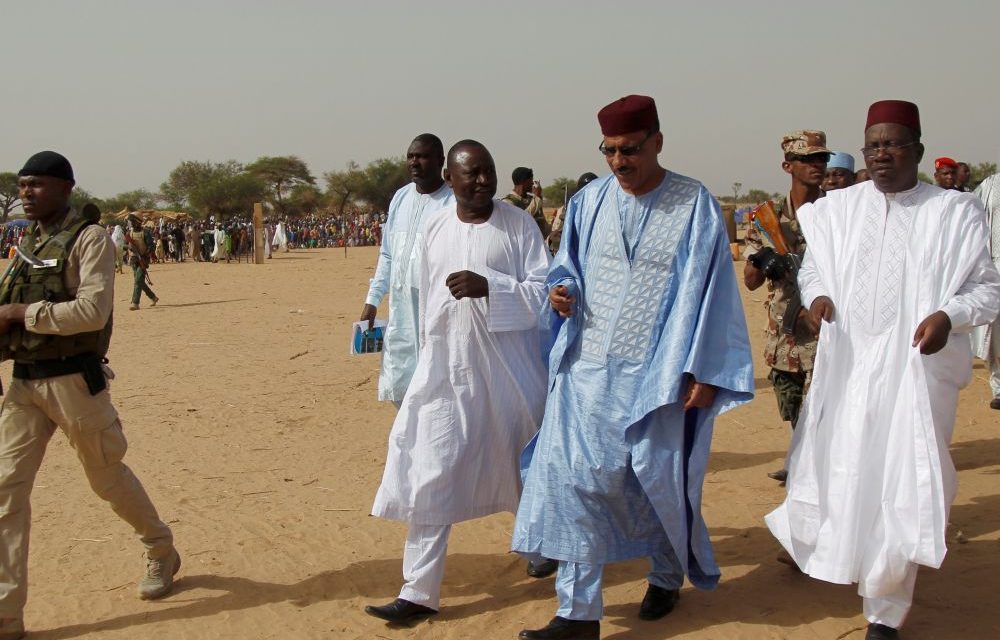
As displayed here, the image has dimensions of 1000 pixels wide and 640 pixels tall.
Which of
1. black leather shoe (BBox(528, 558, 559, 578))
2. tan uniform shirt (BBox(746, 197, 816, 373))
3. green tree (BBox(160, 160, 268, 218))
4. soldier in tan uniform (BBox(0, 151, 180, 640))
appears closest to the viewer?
soldier in tan uniform (BBox(0, 151, 180, 640))

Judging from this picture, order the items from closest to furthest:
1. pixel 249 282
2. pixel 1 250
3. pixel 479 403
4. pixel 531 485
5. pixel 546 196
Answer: pixel 531 485 → pixel 479 403 → pixel 249 282 → pixel 1 250 → pixel 546 196

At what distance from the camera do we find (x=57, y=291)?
4250mm

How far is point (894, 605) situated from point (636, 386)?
1267 mm

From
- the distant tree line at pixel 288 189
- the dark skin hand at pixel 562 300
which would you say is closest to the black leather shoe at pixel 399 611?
the dark skin hand at pixel 562 300

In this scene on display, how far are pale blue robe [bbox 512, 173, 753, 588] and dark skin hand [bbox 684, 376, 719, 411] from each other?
3 cm

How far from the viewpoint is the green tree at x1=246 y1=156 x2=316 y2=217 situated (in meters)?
69.6

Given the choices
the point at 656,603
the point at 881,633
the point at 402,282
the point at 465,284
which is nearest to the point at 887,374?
the point at 881,633

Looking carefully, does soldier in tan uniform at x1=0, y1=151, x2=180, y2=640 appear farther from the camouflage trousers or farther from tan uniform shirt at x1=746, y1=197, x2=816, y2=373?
the camouflage trousers

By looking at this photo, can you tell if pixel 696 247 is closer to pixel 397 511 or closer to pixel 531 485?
pixel 531 485

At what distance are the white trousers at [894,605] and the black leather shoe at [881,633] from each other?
0.09 feet

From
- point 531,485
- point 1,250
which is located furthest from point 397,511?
point 1,250

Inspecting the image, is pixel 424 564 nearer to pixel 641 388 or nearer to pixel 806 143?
pixel 641 388

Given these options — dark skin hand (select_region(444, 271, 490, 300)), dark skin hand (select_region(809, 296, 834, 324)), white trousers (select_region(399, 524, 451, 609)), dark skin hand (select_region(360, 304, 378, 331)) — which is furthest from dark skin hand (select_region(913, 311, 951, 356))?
dark skin hand (select_region(360, 304, 378, 331))

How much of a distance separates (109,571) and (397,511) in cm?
173
